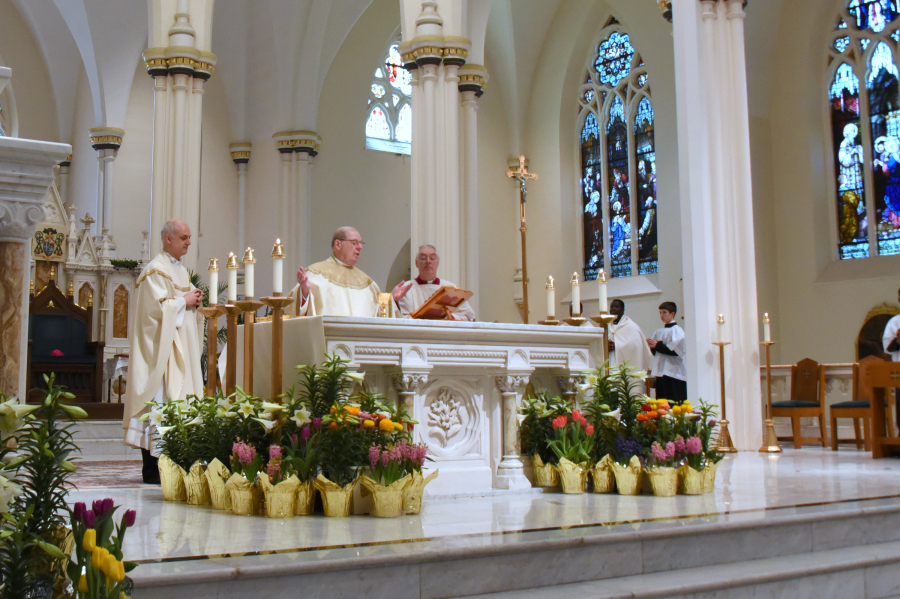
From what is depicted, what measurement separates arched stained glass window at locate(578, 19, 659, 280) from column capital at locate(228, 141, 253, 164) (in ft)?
21.7

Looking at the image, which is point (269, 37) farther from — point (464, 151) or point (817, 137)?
point (817, 137)

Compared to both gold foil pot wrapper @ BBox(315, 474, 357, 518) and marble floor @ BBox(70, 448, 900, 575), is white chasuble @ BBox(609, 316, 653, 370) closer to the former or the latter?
marble floor @ BBox(70, 448, 900, 575)

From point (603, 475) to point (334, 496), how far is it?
5.85 feet

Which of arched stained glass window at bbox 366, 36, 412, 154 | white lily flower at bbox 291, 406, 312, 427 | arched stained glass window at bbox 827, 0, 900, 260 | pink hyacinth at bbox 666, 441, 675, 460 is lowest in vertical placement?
pink hyacinth at bbox 666, 441, 675, 460

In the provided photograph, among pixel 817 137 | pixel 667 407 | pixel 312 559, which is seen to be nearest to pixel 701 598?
pixel 312 559

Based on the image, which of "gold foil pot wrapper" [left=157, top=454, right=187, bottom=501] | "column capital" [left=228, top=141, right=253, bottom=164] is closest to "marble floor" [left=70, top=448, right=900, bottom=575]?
"gold foil pot wrapper" [left=157, top=454, right=187, bottom=501]

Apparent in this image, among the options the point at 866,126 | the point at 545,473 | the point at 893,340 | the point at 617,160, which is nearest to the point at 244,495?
the point at 545,473

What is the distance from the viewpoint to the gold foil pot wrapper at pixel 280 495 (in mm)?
4555

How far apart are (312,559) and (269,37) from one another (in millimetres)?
16101

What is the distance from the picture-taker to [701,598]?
374cm

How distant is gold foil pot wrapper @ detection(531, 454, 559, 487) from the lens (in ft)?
18.9

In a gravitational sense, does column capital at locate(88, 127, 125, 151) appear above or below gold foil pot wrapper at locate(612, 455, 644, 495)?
above

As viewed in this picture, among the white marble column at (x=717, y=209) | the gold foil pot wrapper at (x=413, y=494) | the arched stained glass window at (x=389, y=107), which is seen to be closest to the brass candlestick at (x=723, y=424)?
the white marble column at (x=717, y=209)

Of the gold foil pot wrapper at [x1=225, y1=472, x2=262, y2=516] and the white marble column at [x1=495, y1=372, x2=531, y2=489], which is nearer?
the gold foil pot wrapper at [x1=225, y1=472, x2=262, y2=516]
